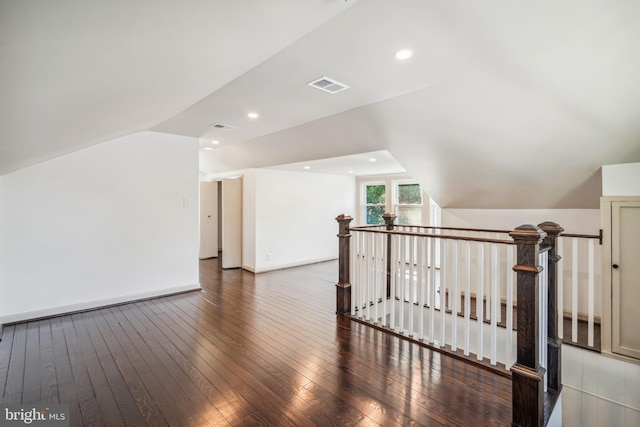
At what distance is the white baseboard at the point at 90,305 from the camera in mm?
3438

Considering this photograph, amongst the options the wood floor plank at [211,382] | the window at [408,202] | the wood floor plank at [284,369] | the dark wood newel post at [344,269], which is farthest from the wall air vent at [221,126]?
the window at [408,202]

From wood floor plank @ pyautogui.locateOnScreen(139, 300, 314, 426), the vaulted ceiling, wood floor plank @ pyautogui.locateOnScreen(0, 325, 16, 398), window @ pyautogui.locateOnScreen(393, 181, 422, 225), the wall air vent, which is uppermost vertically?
the wall air vent

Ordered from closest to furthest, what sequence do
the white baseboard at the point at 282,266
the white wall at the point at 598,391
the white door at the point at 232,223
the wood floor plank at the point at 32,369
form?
the wood floor plank at the point at 32,369 → the white wall at the point at 598,391 → the white baseboard at the point at 282,266 → the white door at the point at 232,223

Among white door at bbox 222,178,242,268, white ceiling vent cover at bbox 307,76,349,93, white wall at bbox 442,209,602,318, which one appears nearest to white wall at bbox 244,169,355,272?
white door at bbox 222,178,242,268

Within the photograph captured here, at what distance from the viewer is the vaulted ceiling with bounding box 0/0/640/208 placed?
1.11m

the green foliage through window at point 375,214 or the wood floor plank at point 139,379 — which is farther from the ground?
the green foliage through window at point 375,214

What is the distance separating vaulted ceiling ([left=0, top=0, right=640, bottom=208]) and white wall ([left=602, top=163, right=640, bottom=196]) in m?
0.15

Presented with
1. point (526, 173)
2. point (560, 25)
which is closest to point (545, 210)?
point (526, 173)

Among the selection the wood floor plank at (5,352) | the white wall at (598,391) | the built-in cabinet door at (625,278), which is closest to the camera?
the wood floor plank at (5,352)

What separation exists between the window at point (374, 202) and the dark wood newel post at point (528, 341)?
5840 mm

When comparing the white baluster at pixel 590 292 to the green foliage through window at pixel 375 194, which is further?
the green foliage through window at pixel 375 194

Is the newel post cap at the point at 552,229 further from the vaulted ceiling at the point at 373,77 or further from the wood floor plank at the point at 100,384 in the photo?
the wood floor plank at the point at 100,384

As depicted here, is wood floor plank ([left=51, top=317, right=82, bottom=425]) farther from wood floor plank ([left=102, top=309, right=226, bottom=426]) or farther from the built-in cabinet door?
the built-in cabinet door

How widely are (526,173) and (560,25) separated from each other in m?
2.06
